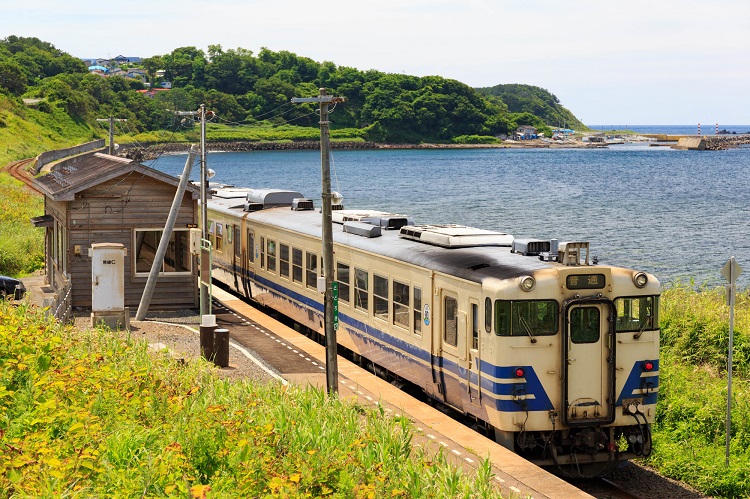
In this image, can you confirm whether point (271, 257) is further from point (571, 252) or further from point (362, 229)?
point (571, 252)

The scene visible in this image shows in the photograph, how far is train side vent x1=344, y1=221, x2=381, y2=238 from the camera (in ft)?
62.2

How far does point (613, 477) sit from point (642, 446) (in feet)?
2.84

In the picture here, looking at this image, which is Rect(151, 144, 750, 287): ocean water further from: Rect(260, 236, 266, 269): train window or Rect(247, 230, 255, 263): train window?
Rect(247, 230, 255, 263): train window

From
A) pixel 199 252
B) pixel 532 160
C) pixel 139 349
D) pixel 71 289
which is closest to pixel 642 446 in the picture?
pixel 139 349

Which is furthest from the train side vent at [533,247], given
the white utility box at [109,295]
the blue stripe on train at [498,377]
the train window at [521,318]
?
the white utility box at [109,295]

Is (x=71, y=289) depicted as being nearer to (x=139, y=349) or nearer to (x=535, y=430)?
(x=139, y=349)

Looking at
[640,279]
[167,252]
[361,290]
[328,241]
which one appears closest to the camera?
[640,279]

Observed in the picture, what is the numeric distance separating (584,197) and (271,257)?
221 ft

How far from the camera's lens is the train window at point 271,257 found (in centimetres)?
2481

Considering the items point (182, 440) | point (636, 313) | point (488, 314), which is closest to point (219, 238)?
point (488, 314)

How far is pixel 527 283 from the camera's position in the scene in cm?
1370

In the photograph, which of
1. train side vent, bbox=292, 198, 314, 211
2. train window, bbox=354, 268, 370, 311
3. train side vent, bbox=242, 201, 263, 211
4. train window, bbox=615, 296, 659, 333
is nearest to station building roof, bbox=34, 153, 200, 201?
train side vent, bbox=242, 201, 263, 211

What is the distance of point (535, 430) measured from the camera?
45.5ft

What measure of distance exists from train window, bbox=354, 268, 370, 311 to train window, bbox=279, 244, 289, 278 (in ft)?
15.7
